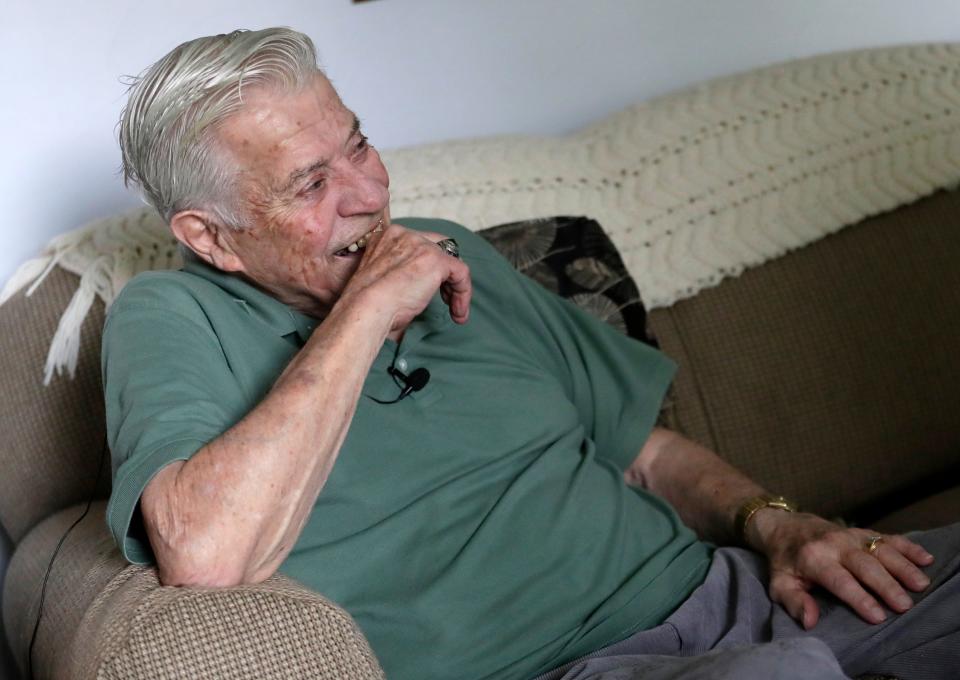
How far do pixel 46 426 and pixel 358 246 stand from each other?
0.60 metres

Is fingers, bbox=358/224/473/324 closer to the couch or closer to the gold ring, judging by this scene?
the couch

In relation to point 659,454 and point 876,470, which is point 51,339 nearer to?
point 659,454

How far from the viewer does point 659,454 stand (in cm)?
174

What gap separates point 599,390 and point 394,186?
0.50 m

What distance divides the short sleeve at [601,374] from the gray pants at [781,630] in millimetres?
239

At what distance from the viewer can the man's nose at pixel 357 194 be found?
143 cm

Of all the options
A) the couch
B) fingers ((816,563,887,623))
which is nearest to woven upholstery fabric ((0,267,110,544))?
the couch

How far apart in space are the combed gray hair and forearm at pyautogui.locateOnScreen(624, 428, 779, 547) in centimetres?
71

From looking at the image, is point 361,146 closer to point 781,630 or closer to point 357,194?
point 357,194

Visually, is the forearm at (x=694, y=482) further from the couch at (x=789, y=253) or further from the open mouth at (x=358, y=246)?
the open mouth at (x=358, y=246)

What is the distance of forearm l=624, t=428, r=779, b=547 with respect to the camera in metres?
1.65

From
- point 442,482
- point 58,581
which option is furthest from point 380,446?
point 58,581

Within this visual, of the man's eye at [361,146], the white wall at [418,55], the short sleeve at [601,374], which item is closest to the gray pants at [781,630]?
the short sleeve at [601,374]

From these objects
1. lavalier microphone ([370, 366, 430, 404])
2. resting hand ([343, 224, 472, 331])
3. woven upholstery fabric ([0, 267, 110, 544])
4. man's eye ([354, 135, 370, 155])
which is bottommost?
woven upholstery fabric ([0, 267, 110, 544])
